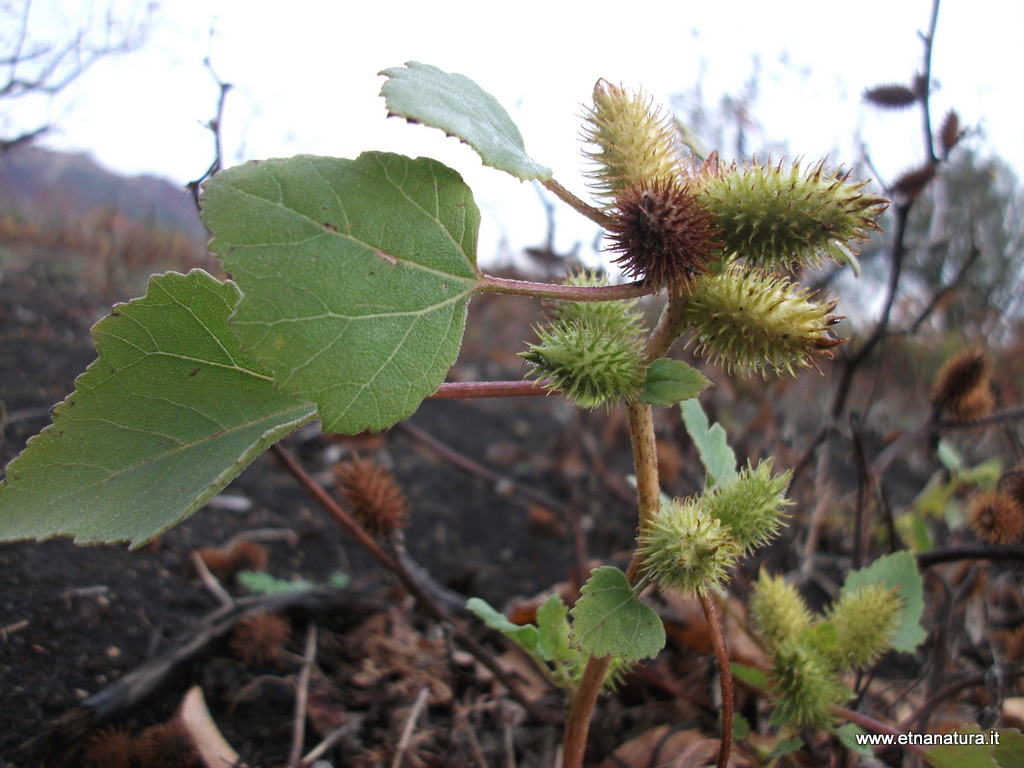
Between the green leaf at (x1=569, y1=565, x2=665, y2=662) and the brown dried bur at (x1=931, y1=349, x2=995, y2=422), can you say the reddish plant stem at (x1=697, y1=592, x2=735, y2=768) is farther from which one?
the brown dried bur at (x1=931, y1=349, x2=995, y2=422)

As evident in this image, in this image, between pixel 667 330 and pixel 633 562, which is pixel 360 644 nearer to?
pixel 633 562

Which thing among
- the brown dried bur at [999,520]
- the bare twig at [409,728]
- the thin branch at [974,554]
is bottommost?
the bare twig at [409,728]

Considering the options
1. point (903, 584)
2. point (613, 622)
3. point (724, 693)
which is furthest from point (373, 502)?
point (903, 584)

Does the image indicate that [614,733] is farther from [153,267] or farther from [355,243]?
[153,267]

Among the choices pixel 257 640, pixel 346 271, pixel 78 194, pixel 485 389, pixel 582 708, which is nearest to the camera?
pixel 346 271

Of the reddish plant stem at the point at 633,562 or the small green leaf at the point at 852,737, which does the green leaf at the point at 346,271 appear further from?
the small green leaf at the point at 852,737

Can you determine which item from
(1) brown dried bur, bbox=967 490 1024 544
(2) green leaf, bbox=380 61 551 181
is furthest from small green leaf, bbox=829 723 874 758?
(2) green leaf, bbox=380 61 551 181

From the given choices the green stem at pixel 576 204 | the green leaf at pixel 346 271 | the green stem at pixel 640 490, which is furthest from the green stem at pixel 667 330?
the green leaf at pixel 346 271
